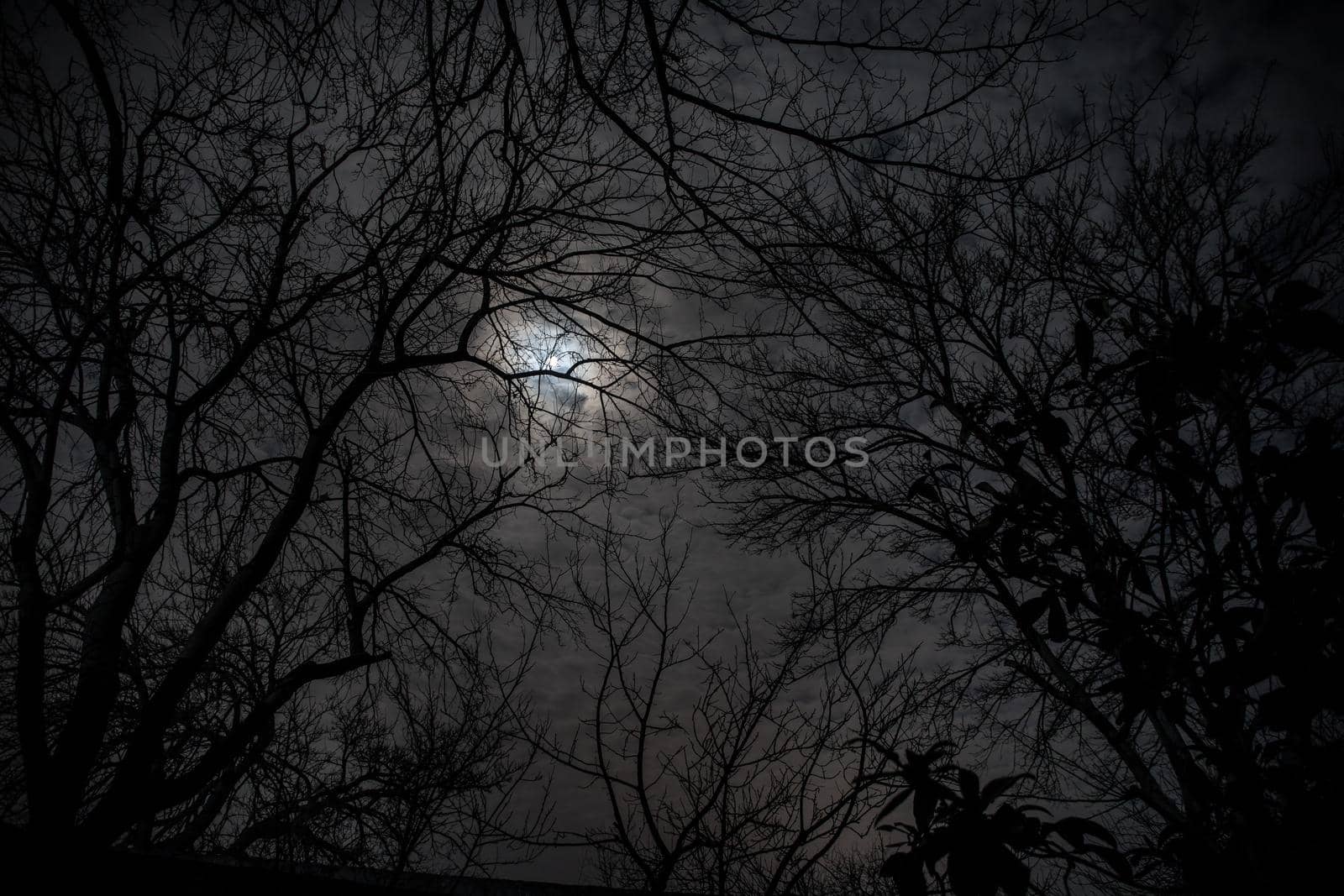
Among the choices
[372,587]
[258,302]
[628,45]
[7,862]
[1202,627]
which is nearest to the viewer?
[7,862]

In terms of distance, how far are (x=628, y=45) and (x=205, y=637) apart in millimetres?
4133

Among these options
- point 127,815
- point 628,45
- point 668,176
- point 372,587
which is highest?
point 628,45

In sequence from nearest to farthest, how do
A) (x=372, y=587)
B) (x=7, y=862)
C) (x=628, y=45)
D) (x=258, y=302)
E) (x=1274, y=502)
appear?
(x=7, y=862) < (x=1274, y=502) < (x=628, y=45) < (x=258, y=302) < (x=372, y=587)

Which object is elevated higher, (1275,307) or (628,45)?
(628,45)

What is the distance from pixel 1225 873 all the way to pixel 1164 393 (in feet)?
5.57

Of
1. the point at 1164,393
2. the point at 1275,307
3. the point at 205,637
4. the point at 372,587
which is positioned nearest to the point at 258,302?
the point at 205,637

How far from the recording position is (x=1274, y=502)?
2.22 m

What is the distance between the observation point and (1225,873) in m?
2.32

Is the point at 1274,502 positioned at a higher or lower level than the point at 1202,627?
higher

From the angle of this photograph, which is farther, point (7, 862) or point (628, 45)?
point (628, 45)

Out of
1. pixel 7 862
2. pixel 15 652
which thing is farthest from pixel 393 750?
pixel 7 862

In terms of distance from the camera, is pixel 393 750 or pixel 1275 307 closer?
pixel 1275 307

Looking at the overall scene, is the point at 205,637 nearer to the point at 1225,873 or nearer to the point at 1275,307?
the point at 1225,873

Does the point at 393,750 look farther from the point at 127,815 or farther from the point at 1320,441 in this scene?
the point at 1320,441
